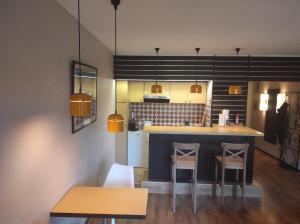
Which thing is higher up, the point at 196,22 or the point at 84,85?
the point at 196,22

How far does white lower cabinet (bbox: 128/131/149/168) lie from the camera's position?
6258 mm

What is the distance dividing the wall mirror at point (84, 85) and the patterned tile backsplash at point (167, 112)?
2794 millimetres

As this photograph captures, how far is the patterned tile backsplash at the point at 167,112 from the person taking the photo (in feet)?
22.0

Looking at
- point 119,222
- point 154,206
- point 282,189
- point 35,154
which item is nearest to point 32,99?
point 35,154

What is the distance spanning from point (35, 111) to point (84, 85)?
1349 millimetres

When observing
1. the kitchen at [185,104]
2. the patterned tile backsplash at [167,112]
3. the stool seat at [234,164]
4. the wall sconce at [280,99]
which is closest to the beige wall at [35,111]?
the kitchen at [185,104]

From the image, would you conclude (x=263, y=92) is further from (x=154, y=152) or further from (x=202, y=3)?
(x=202, y=3)

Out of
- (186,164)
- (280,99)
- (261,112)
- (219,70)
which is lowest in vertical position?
(186,164)

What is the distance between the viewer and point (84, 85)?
3287 mm

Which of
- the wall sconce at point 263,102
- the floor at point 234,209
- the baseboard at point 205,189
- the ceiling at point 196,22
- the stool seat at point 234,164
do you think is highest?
the ceiling at point 196,22

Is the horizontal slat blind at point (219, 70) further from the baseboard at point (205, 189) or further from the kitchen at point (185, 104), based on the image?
the baseboard at point (205, 189)

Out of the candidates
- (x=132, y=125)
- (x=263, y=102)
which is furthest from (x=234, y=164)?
(x=263, y=102)

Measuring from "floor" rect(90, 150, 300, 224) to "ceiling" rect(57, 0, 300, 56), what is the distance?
8.70 ft

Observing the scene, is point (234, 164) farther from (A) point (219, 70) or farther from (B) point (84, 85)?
(B) point (84, 85)
